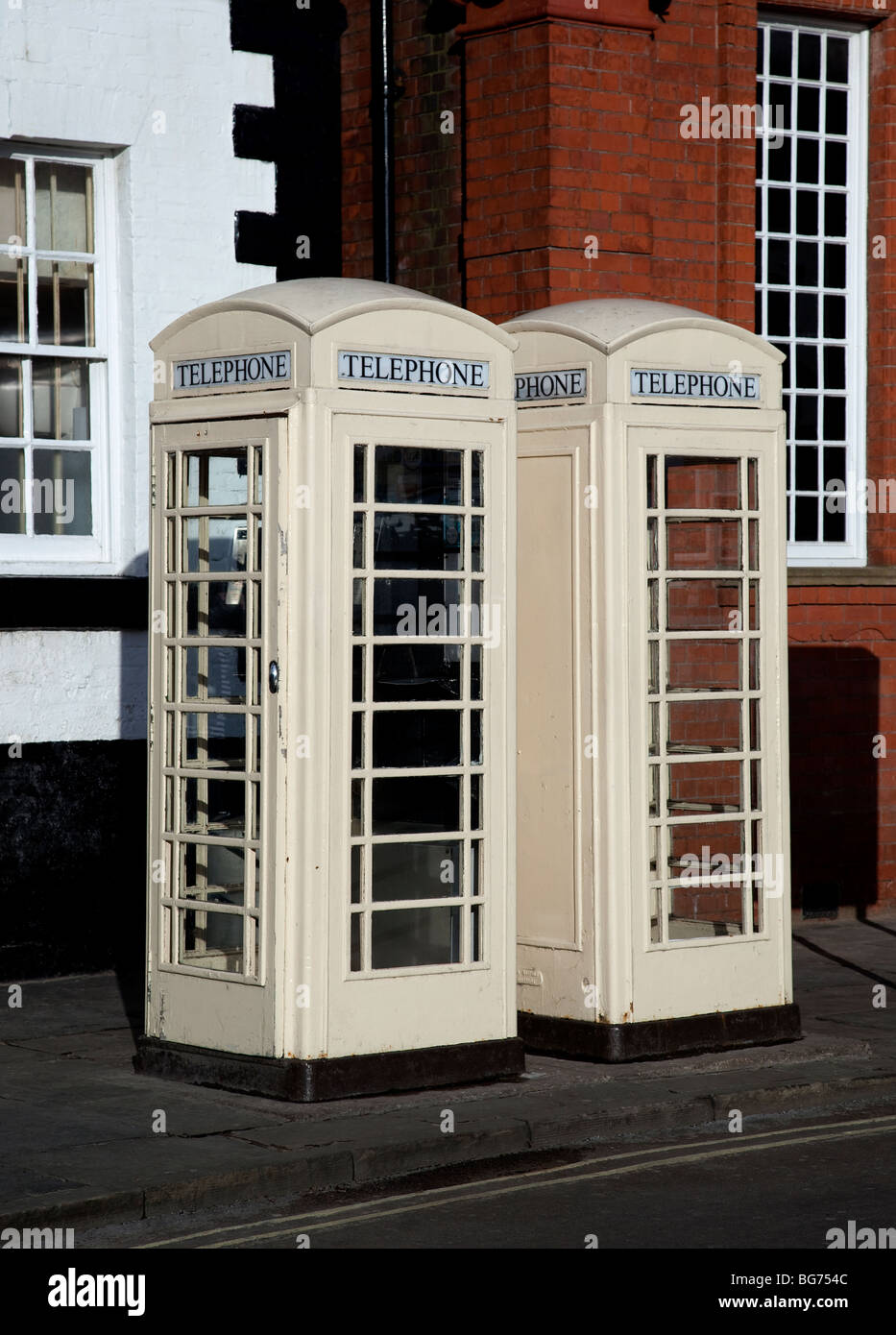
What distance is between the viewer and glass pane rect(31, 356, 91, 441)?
33.4 feet

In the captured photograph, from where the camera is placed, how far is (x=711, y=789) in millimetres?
8328

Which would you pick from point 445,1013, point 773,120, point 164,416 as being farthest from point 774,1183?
point 773,120

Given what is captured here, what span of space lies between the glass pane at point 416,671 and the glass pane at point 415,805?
33 cm

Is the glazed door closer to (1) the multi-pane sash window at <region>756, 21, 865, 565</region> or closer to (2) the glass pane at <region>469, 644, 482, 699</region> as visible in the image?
(2) the glass pane at <region>469, 644, 482, 699</region>

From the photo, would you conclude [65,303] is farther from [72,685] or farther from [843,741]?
[843,741]

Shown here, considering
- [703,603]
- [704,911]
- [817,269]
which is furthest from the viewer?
[817,269]

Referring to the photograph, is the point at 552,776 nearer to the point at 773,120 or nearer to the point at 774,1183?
the point at 774,1183

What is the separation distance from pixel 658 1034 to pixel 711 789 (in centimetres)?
105

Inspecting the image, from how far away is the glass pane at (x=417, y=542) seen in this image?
7402mm

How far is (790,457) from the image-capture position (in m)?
12.5

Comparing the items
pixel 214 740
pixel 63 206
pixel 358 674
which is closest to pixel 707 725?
pixel 358 674

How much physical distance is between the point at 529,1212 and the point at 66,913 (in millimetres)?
4553

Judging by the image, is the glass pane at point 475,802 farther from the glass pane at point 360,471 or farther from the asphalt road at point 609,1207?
the asphalt road at point 609,1207
